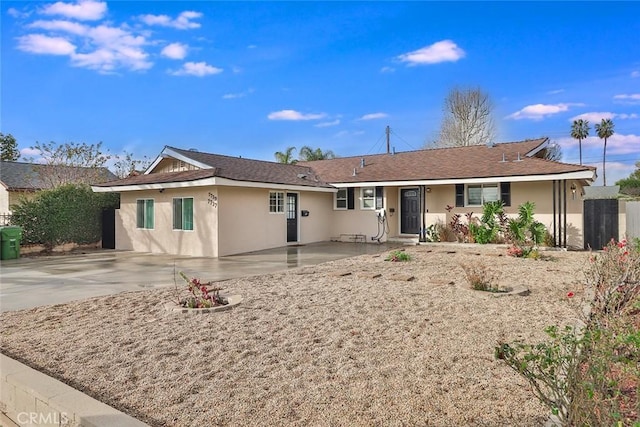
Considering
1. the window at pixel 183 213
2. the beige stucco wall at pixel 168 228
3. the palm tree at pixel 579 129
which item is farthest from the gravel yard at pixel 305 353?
the palm tree at pixel 579 129

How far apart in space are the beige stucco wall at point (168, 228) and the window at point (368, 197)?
294 inches

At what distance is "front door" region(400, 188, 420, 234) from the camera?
18625 millimetres

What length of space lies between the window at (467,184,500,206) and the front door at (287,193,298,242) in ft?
23.3

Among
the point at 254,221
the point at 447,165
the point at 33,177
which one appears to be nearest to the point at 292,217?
the point at 254,221

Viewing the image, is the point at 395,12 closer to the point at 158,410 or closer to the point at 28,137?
the point at 158,410

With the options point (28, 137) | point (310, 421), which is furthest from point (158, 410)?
point (28, 137)

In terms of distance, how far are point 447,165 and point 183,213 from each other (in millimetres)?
11124

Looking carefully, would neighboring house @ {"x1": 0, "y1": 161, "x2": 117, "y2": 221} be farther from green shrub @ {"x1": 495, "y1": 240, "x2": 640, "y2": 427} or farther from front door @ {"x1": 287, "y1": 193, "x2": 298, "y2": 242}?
green shrub @ {"x1": 495, "y1": 240, "x2": 640, "y2": 427}

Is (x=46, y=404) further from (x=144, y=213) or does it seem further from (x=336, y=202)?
(x=336, y=202)

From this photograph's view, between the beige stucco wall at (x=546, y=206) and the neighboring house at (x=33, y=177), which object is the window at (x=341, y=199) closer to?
the beige stucco wall at (x=546, y=206)

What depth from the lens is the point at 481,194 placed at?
16969mm

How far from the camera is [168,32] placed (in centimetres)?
1315

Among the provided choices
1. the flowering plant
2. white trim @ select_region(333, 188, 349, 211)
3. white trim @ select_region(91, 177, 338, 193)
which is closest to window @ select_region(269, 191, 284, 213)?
white trim @ select_region(91, 177, 338, 193)

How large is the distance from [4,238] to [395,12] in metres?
14.8
